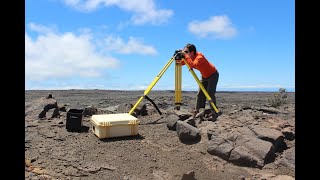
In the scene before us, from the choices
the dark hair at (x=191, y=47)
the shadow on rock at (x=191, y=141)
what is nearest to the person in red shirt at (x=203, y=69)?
the dark hair at (x=191, y=47)

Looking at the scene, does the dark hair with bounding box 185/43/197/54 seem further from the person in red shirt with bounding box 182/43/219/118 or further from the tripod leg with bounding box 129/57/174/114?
the tripod leg with bounding box 129/57/174/114

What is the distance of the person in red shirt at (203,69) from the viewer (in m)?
8.47

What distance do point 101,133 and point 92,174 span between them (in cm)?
151

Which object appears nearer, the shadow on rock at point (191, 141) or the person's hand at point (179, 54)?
the shadow on rock at point (191, 141)

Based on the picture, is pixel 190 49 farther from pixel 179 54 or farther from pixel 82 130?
pixel 82 130

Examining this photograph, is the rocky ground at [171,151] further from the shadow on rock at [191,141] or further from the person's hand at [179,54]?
the person's hand at [179,54]

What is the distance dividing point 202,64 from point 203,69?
17 cm

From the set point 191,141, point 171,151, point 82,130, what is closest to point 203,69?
point 191,141

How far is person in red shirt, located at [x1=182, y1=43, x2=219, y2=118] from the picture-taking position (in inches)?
333
